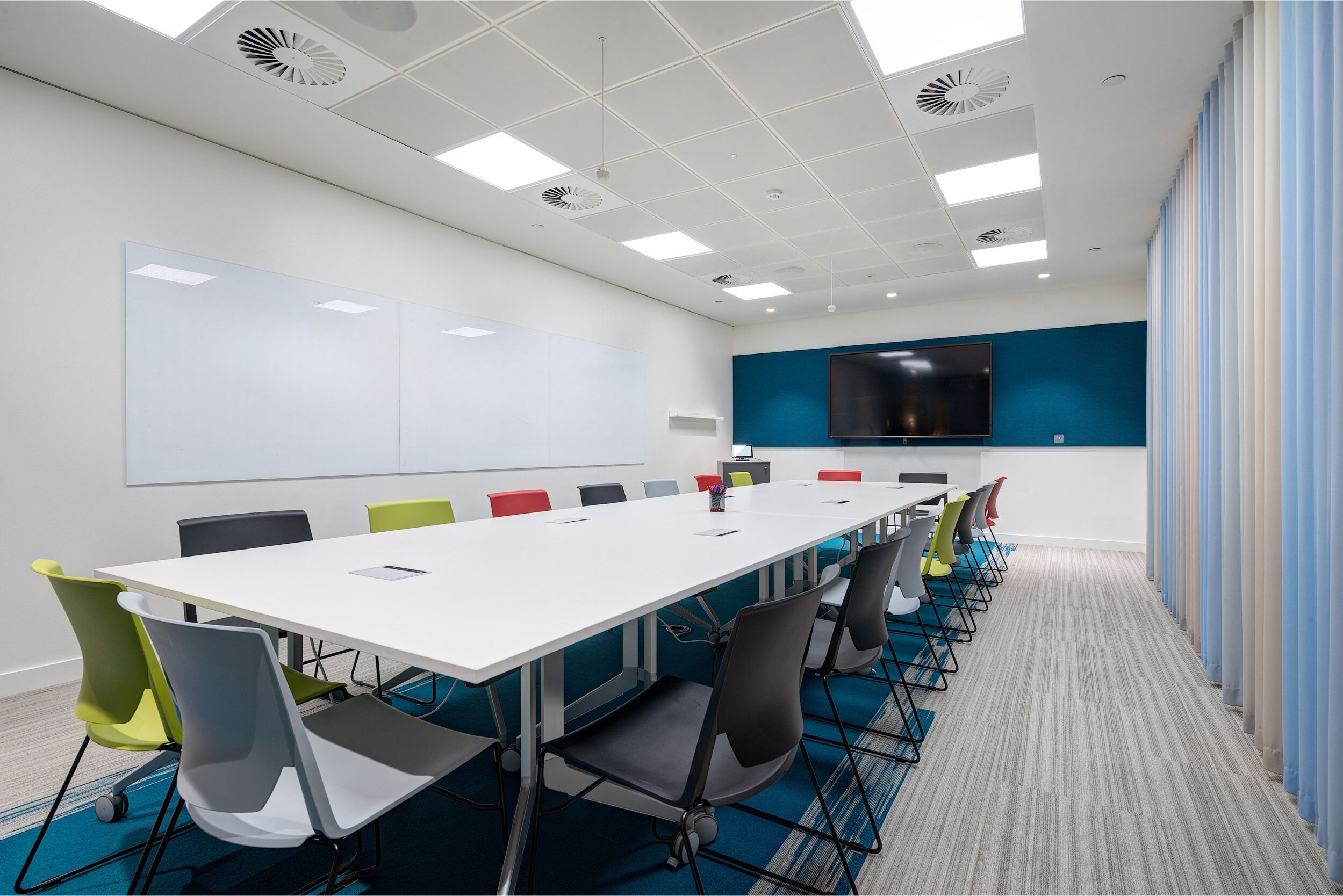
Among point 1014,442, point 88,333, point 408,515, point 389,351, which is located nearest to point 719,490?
point 408,515

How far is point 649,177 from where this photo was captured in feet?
14.9

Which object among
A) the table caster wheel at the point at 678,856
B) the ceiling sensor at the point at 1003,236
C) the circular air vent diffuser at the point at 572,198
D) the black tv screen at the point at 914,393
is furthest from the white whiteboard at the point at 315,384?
the black tv screen at the point at 914,393

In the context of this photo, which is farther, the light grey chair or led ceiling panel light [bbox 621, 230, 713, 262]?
led ceiling panel light [bbox 621, 230, 713, 262]

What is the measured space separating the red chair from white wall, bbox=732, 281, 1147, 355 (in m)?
6.53

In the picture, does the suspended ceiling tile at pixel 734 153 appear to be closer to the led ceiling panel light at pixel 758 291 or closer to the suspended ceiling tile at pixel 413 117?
the suspended ceiling tile at pixel 413 117

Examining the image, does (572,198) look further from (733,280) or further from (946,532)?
(946,532)

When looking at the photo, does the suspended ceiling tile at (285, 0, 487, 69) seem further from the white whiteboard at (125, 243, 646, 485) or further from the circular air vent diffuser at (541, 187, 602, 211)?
the white whiteboard at (125, 243, 646, 485)

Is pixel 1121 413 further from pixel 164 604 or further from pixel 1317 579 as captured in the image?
pixel 164 604

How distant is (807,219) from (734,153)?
144 cm

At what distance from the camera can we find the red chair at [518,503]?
4.14 m

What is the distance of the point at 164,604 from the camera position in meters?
3.73

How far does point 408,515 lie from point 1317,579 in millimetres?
3840

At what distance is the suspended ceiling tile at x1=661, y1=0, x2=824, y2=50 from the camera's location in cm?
278

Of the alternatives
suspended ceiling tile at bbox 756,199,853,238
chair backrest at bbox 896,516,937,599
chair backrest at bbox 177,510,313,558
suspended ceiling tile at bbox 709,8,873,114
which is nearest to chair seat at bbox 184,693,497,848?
chair backrest at bbox 177,510,313,558
